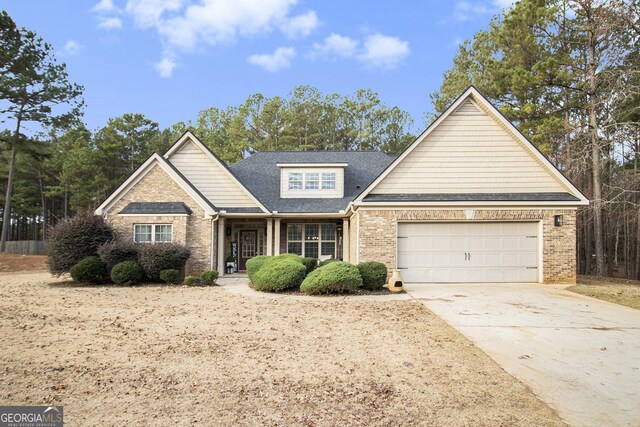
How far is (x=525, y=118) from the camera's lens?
23422mm

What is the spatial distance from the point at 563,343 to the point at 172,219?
13.9 m

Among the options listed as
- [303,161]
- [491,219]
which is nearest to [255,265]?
[491,219]

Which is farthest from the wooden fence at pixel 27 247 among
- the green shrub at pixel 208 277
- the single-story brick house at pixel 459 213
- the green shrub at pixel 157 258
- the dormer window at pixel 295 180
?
the green shrub at pixel 208 277

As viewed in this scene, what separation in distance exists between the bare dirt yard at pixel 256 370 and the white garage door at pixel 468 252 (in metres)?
5.70

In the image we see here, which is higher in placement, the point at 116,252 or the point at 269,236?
the point at 269,236

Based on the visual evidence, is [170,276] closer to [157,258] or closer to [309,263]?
[157,258]

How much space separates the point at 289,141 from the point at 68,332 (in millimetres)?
33349

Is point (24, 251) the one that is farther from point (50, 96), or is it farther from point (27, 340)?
point (27, 340)

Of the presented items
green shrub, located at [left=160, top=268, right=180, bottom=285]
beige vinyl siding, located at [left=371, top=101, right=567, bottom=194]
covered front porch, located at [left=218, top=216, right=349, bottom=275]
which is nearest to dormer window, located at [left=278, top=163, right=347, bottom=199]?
covered front porch, located at [left=218, top=216, right=349, bottom=275]

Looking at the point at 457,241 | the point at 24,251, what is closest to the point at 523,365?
the point at 457,241

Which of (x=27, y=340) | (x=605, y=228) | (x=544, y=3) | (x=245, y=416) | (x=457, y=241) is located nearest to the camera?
(x=245, y=416)

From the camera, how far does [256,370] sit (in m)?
4.82

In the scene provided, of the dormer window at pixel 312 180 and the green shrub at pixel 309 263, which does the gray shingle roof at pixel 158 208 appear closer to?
the dormer window at pixel 312 180

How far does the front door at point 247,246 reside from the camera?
19.6 m
